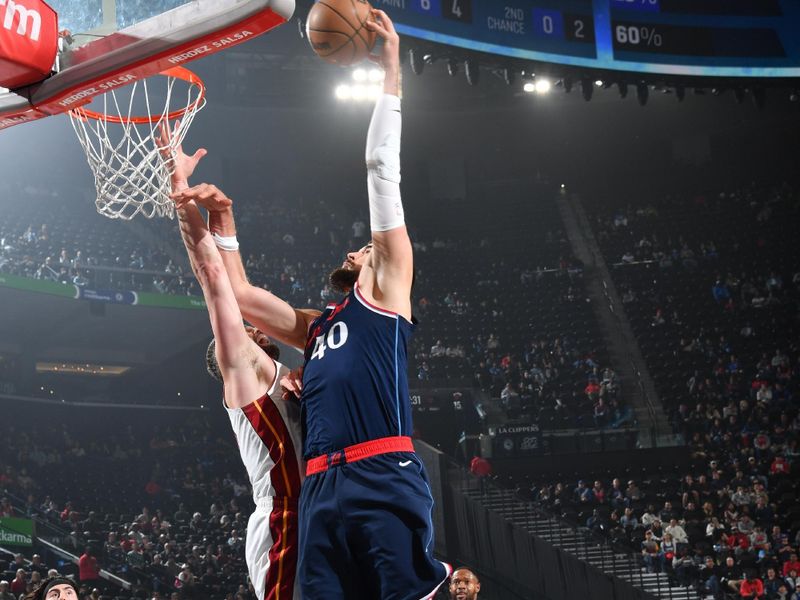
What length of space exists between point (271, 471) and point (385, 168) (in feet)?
4.14

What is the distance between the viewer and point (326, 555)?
3.03 m

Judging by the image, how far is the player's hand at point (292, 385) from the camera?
3.66m

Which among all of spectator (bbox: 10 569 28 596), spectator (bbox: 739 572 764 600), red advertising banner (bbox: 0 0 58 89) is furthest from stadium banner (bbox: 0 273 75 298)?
red advertising banner (bbox: 0 0 58 89)

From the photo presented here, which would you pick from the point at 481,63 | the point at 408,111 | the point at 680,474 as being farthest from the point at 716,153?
Result: the point at 481,63

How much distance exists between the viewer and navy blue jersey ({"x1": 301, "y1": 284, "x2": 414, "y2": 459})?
3168 mm

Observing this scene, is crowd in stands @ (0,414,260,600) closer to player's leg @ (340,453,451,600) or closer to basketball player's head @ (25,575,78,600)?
basketball player's head @ (25,575,78,600)

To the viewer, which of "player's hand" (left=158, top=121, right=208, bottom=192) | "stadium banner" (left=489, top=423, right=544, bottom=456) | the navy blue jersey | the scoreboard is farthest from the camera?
"stadium banner" (left=489, top=423, right=544, bottom=456)

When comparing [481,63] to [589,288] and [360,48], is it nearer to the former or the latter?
[360,48]

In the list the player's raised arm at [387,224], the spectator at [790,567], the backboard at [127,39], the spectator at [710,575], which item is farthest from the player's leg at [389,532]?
the spectator at [790,567]

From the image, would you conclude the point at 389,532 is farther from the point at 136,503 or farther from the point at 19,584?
the point at 136,503

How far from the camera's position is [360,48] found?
13.3 ft

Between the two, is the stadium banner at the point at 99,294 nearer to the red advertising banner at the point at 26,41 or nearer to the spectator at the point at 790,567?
the spectator at the point at 790,567

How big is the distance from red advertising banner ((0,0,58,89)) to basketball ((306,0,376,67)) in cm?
195

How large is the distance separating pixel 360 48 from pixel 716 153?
2809cm
